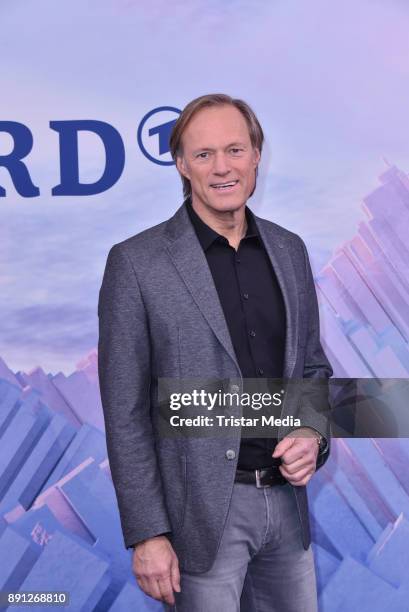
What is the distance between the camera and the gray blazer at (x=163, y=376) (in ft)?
4.59

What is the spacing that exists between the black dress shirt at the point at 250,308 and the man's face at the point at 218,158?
0.23ft

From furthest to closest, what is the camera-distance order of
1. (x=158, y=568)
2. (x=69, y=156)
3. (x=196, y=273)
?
1. (x=69, y=156)
2. (x=196, y=273)
3. (x=158, y=568)

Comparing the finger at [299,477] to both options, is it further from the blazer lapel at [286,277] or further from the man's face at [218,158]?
the man's face at [218,158]

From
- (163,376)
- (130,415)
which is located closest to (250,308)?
(163,376)

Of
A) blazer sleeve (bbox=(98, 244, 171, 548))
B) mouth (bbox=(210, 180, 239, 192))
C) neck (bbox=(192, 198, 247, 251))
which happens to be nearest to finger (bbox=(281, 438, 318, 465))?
blazer sleeve (bbox=(98, 244, 171, 548))

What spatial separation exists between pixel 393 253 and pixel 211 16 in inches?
36.0

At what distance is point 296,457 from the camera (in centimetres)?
144

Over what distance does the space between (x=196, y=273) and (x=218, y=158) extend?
0.84 feet

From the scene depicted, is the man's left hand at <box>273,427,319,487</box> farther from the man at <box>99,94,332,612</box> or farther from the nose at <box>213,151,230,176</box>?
the nose at <box>213,151,230,176</box>

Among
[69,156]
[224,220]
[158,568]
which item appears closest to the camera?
[158,568]

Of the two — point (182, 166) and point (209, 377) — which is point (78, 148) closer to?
point (182, 166)

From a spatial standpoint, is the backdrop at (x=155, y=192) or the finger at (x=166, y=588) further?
the backdrop at (x=155, y=192)

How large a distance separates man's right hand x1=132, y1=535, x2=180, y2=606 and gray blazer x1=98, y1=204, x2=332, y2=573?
2 cm

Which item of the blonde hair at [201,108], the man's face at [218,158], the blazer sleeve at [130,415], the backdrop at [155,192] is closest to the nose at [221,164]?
the man's face at [218,158]
